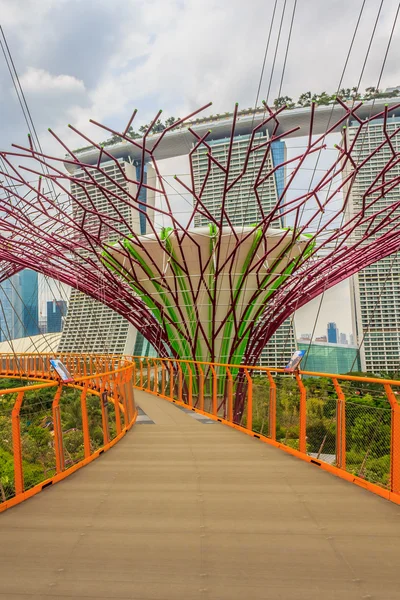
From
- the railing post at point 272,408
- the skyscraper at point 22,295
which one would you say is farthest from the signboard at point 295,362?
the skyscraper at point 22,295

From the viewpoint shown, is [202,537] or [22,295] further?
[22,295]

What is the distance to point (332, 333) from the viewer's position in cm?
7144

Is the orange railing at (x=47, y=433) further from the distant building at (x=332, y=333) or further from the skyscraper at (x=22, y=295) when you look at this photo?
the distant building at (x=332, y=333)

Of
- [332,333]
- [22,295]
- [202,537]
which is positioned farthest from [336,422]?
[22,295]

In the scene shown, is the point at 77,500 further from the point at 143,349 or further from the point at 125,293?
the point at 143,349

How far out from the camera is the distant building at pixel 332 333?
224 feet

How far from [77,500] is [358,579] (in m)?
2.78

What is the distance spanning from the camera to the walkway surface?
10.1 feet

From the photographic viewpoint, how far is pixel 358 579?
3164 millimetres

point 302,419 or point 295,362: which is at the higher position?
point 295,362

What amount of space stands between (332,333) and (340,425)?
6744 cm

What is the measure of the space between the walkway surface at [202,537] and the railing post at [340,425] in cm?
35

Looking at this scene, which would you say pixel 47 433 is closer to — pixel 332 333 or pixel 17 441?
pixel 17 441

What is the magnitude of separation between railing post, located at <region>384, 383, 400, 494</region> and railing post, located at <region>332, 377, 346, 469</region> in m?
1.02
